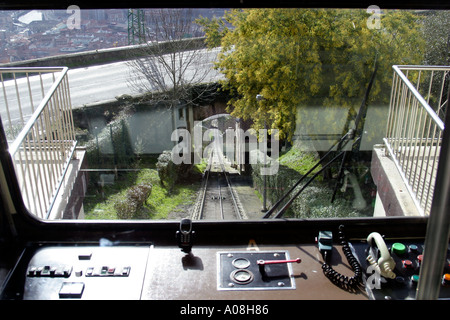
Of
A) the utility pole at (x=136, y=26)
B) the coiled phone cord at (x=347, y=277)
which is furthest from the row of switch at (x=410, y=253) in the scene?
the utility pole at (x=136, y=26)

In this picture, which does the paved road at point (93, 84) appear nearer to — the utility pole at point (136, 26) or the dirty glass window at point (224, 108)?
the dirty glass window at point (224, 108)

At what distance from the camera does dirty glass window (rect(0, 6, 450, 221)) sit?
1.66 m

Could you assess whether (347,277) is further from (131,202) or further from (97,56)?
(97,56)

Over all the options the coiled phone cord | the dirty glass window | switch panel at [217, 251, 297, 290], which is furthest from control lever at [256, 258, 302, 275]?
the dirty glass window

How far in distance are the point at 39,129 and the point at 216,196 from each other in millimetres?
931

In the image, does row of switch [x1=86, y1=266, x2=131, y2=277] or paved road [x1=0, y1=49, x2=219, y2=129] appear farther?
paved road [x1=0, y1=49, x2=219, y2=129]

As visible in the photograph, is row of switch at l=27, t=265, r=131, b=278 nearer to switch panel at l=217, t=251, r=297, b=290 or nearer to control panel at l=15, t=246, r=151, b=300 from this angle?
control panel at l=15, t=246, r=151, b=300

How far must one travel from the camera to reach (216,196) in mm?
1804

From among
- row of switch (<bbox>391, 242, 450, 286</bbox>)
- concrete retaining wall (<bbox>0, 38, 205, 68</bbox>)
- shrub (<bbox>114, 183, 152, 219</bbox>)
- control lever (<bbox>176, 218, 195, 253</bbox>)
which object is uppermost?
concrete retaining wall (<bbox>0, 38, 205, 68</bbox>)

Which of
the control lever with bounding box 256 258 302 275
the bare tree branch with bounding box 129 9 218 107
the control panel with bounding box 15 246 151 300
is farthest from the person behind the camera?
the bare tree branch with bounding box 129 9 218 107

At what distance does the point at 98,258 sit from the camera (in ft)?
5.45

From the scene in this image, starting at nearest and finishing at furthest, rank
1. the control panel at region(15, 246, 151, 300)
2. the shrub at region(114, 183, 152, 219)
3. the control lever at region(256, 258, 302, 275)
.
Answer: the control panel at region(15, 246, 151, 300) → the control lever at region(256, 258, 302, 275) → the shrub at region(114, 183, 152, 219)

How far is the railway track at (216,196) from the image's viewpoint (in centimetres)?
179

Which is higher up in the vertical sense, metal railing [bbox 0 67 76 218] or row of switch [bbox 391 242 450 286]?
metal railing [bbox 0 67 76 218]
